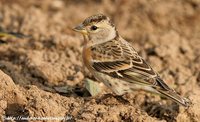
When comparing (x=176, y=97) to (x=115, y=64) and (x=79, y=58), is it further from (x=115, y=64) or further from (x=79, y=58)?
(x=79, y=58)

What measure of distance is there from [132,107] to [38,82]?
63.0 inches

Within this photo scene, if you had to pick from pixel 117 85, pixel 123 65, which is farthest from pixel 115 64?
pixel 117 85

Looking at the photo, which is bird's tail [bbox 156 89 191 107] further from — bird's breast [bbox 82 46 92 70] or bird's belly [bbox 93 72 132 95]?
bird's breast [bbox 82 46 92 70]

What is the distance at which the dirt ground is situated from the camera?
6.85m

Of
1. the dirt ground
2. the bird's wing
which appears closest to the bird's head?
the bird's wing

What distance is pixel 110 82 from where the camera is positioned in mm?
A: 7461

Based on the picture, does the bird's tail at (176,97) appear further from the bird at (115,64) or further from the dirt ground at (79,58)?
the dirt ground at (79,58)

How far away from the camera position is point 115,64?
758cm

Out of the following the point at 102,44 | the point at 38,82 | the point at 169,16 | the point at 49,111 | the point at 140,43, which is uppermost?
the point at 169,16

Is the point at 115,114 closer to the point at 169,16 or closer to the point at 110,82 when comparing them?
Answer: the point at 110,82

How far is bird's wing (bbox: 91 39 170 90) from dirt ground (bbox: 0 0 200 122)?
323mm

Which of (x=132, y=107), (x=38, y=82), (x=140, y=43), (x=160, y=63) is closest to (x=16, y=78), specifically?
(x=38, y=82)

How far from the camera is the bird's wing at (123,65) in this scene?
7.39 m

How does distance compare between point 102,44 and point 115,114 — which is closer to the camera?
point 115,114
